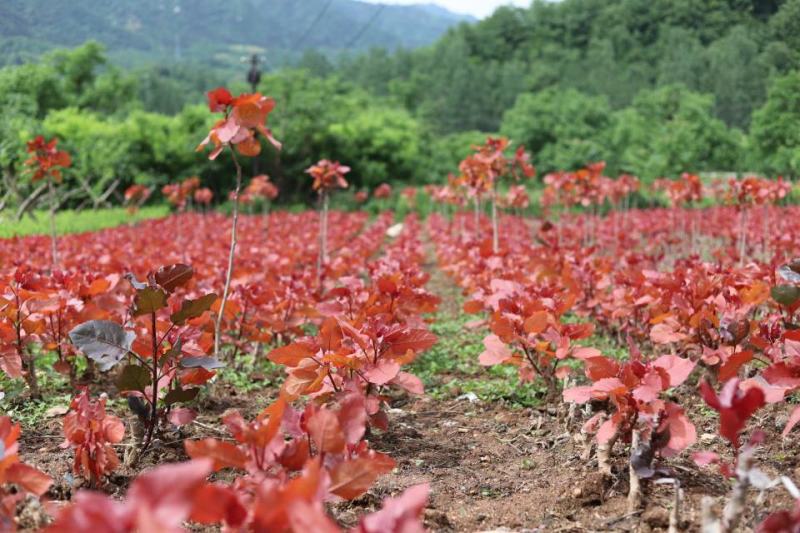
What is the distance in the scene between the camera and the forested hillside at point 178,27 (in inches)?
683

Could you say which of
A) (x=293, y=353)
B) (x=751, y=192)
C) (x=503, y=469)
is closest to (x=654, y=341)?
(x=503, y=469)

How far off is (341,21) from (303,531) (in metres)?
170

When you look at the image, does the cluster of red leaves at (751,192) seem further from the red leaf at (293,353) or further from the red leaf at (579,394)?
the red leaf at (293,353)

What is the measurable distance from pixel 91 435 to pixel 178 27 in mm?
92150

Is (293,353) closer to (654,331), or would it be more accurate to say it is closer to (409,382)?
(409,382)

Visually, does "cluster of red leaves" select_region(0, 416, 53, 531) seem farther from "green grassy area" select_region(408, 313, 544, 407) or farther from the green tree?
the green tree

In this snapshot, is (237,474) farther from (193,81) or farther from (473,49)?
(193,81)

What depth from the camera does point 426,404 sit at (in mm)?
3752

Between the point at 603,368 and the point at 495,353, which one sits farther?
the point at 495,353

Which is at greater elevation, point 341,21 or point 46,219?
point 341,21

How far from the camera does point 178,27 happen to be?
8550cm

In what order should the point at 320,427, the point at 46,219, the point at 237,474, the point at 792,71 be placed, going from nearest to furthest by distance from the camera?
the point at 320,427
the point at 237,474
the point at 792,71
the point at 46,219

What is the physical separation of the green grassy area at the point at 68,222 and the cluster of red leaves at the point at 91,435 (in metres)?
8.47

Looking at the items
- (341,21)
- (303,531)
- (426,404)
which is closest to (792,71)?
(426,404)
